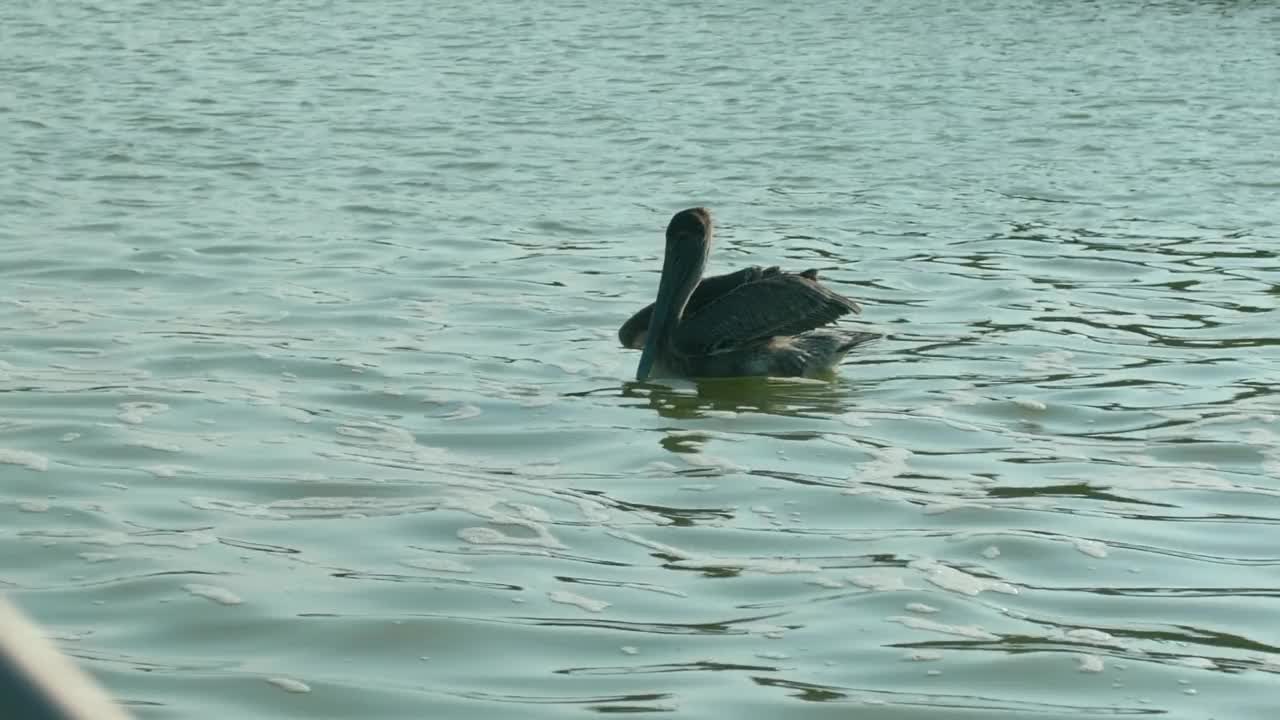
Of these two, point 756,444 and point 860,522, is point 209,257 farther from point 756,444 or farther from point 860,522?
point 860,522

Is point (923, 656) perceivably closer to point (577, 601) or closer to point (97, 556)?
point (577, 601)

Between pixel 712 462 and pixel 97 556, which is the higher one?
pixel 97 556

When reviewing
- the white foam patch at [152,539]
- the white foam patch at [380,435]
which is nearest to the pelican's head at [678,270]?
the white foam patch at [380,435]

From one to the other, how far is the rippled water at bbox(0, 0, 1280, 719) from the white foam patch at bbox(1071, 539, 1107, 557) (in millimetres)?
41

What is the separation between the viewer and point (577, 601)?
454 cm

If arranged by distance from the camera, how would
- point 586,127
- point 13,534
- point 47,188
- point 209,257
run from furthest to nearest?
point 586,127, point 47,188, point 209,257, point 13,534

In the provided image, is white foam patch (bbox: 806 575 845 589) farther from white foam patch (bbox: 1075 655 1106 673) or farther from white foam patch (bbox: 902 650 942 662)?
white foam patch (bbox: 1075 655 1106 673)

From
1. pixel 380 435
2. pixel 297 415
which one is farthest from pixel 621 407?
pixel 297 415

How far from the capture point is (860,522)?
5.44 m

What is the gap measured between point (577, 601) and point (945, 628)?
0.91 metres

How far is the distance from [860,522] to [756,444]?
1279mm

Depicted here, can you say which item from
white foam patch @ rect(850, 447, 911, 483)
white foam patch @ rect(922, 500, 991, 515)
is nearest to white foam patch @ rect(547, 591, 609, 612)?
white foam patch @ rect(922, 500, 991, 515)

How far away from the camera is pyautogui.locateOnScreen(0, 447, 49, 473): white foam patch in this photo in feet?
19.1

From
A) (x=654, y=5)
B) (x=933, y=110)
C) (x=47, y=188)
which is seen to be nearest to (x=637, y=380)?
(x=47, y=188)
